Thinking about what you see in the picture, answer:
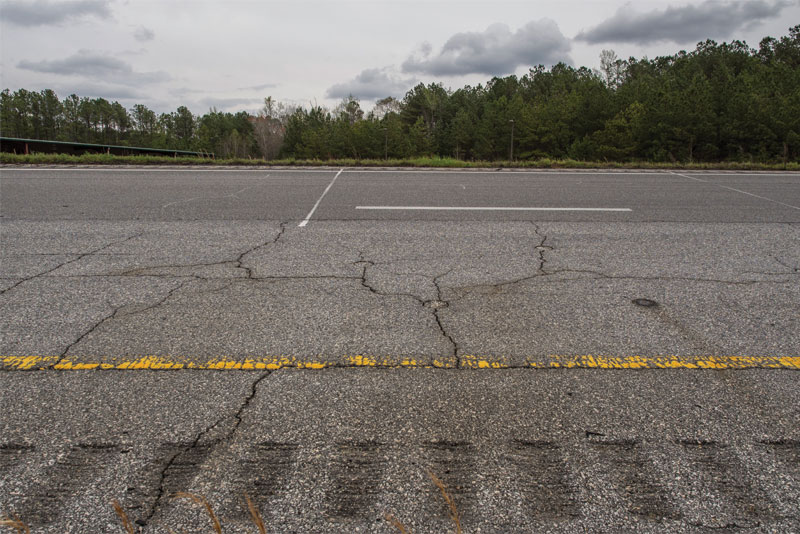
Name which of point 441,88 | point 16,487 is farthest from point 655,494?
point 441,88

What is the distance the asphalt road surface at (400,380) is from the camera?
2201 millimetres

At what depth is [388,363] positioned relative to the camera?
3367 millimetres

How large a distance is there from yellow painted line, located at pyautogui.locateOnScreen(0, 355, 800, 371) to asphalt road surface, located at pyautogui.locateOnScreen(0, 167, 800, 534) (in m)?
0.02

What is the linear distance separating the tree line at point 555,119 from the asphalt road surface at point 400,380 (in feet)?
102

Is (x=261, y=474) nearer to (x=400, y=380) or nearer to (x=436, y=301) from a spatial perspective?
(x=400, y=380)

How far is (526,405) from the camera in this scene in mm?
2891

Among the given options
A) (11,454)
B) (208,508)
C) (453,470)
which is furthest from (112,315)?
(453,470)

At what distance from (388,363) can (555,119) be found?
62.4m

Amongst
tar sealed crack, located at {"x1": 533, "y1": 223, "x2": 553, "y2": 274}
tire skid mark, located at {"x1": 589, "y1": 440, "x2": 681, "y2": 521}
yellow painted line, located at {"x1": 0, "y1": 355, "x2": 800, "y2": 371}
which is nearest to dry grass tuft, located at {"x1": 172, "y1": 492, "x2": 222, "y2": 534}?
yellow painted line, located at {"x1": 0, "y1": 355, "x2": 800, "y2": 371}

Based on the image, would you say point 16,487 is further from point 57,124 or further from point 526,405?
point 57,124

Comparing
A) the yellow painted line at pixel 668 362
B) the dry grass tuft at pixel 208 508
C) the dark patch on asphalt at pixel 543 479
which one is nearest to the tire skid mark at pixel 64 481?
→ the dry grass tuft at pixel 208 508

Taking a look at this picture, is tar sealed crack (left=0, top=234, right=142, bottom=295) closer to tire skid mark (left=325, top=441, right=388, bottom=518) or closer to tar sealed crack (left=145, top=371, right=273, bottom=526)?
tar sealed crack (left=145, top=371, right=273, bottom=526)

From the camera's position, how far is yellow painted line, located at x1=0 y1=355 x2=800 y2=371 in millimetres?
3314

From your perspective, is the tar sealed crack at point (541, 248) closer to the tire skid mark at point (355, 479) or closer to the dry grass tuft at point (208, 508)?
the tire skid mark at point (355, 479)
